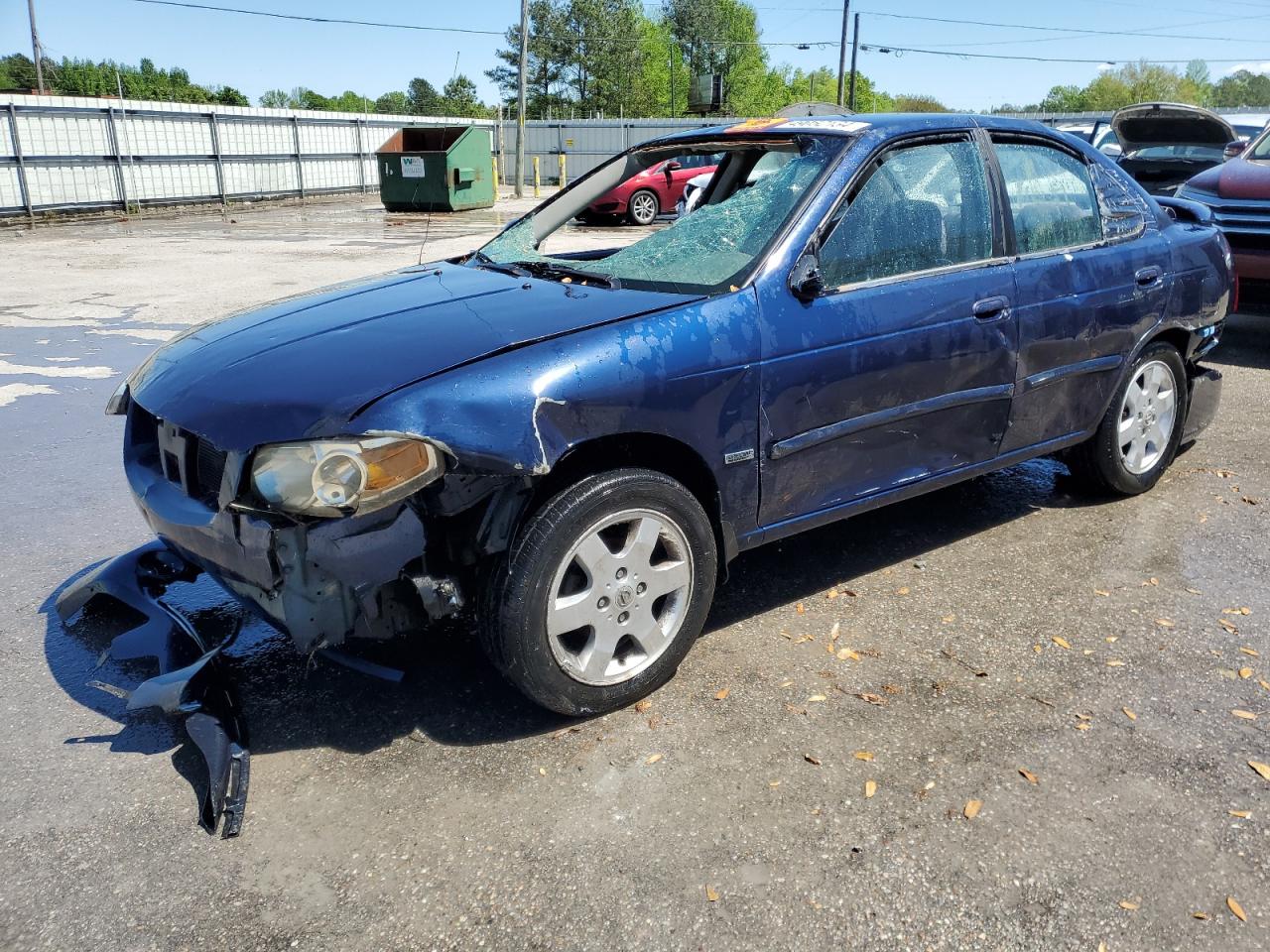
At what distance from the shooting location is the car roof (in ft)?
11.7

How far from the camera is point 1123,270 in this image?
13.7 ft

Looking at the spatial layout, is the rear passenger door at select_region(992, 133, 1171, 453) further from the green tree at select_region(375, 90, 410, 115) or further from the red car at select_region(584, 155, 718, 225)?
the green tree at select_region(375, 90, 410, 115)

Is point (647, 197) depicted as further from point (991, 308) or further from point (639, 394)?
point (639, 394)

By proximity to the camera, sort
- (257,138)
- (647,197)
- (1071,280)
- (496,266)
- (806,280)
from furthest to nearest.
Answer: (257,138) → (647,197) → (1071,280) → (496,266) → (806,280)

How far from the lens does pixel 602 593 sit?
2820 millimetres

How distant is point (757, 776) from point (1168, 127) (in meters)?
11.8

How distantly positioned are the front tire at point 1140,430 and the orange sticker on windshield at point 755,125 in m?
1.89

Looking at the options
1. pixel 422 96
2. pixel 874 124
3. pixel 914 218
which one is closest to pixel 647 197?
pixel 874 124

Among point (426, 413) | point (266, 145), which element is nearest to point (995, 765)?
point (426, 413)

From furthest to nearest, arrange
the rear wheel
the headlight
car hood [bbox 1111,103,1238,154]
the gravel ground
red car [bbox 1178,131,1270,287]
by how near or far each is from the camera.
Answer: the rear wheel, car hood [bbox 1111,103,1238,154], red car [bbox 1178,131,1270,287], the headlight, the gravel ground

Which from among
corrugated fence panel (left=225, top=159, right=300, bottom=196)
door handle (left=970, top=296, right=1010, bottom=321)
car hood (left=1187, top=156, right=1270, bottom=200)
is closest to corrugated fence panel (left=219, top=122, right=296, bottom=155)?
corrugated fence panel (left=225, top=159, right=300, bottom=196)

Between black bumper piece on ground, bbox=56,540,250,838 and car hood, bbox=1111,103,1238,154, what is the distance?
1114 centimetres

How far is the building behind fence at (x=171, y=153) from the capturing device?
19.6 m

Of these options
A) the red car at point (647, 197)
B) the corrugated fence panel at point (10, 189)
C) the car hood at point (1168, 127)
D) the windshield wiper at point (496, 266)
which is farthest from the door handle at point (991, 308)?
the corrugated fence panel at point (10, 189)
